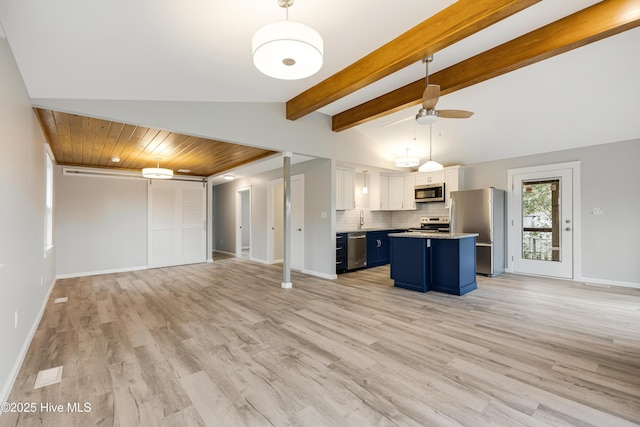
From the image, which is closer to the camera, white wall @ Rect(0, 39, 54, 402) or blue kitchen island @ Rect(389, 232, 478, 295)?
white wall @ Rect(0, 39, 54, 402)

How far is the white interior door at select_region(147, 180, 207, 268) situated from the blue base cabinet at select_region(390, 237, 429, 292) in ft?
17.0

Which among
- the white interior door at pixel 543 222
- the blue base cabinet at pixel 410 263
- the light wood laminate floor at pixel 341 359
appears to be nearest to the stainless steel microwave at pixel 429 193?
the white interior door at pixel 543 222

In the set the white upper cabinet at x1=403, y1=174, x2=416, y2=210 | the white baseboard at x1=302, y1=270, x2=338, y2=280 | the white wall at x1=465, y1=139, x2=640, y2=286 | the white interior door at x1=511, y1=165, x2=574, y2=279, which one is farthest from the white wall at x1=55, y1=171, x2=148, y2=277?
the white wall at x1=465, y1=139, x2=640, y2=286

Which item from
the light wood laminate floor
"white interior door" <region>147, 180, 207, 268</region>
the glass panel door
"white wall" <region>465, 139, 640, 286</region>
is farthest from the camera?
Result: "white interior door" <region>147, 180, 207, 268</region>

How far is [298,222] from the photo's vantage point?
256 inches

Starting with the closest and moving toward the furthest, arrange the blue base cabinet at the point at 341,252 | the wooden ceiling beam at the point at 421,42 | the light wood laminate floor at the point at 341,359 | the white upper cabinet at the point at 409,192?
the light wood laminate floor at the point at 341,359, the wooden ceiling beam at the point at 421,42, the blue base cabinet at the point at 341,252, the white upper cabinet at the point at 409,192

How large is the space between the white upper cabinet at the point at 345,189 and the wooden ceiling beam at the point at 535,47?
212 cm

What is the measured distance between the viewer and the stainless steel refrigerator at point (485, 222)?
566 centimetres

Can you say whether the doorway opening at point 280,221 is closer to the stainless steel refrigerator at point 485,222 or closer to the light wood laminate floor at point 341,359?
the light wood laminate floor at point 341,359

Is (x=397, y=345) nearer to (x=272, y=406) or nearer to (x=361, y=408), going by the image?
(x=361, y=408)

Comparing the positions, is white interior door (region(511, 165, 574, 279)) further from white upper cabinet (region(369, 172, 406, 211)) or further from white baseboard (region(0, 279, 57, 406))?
white baseboard (region(0, 279, 57, 406))

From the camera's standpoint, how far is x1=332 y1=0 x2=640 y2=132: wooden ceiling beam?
2518mm

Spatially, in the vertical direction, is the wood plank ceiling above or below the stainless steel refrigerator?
above

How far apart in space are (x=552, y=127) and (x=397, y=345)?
474 cm
